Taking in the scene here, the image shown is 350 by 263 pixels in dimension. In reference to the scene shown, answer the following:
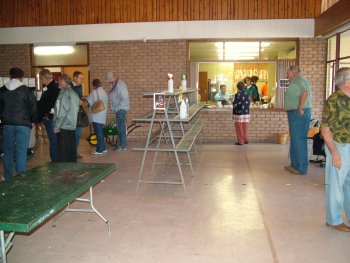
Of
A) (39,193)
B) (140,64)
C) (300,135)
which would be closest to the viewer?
(39,193)

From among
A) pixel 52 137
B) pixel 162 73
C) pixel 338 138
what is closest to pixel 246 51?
pixel 162 73

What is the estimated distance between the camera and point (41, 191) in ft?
11.0


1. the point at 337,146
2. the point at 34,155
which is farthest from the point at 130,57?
the point at 337,146

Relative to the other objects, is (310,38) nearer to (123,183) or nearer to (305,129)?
(305,129)

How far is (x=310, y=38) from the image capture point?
10.2m

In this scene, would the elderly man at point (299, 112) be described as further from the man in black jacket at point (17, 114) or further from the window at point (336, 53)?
the man in black jacket at point (17, 114)

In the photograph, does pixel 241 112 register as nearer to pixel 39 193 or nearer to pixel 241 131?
pixel 241 131

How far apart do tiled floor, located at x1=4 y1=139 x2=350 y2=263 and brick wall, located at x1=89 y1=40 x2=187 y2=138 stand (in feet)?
14.5

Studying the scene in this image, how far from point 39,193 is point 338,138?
2907 mm

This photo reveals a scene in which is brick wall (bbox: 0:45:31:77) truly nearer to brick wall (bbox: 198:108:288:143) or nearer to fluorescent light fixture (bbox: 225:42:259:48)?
brick wall (bbox: 198:108:288:143)

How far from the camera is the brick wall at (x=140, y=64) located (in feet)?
35.1

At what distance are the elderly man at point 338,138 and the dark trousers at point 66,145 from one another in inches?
145

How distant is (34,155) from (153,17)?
4618 mm

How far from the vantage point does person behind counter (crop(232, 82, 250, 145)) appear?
9.91 metres
